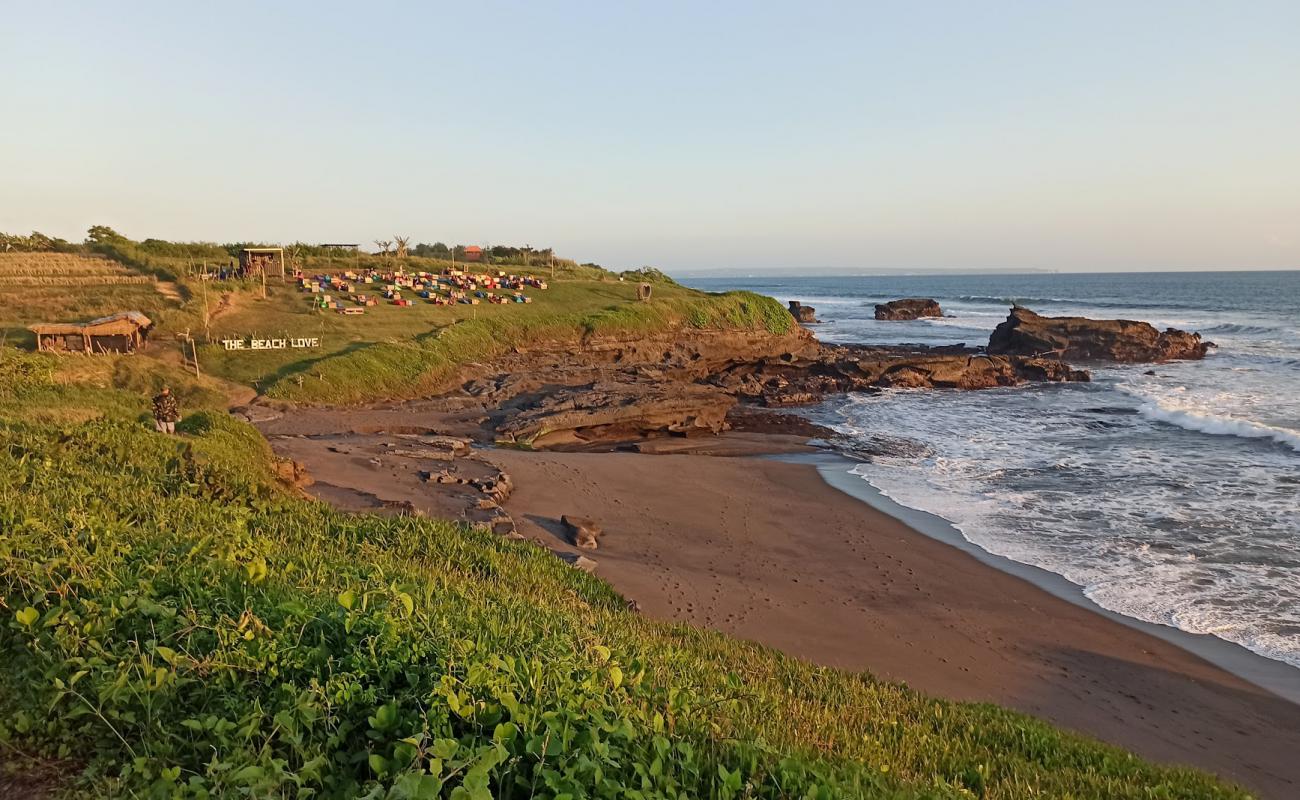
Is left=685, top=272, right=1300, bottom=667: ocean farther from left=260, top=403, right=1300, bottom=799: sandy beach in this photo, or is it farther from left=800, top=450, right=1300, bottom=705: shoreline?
left=260, top=403, right=1300, bottom=799: sandy beach

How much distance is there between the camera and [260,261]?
138ft

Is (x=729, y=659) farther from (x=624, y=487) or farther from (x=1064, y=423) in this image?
(x=1064, y=423)

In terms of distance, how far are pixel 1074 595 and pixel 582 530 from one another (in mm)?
8425

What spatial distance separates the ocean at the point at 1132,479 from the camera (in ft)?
41.0

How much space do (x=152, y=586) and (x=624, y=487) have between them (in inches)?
526

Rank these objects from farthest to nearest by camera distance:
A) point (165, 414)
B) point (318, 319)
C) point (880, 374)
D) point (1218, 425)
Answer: point (880, 374) < point (318, 319) < point (1218, 425) < point (165, 414)

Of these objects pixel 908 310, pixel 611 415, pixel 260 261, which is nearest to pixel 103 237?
pixel 260 261

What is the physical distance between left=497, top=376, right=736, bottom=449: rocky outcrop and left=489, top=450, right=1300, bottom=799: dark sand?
5.49 meters

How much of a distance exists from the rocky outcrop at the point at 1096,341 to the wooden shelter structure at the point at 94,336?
45.8 metres

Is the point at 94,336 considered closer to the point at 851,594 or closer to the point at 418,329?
the point at 418,329

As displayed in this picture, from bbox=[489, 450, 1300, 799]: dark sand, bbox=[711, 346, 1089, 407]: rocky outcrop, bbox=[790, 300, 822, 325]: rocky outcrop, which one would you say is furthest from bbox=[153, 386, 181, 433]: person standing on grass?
bbox=[790, 300, 822, 325]: rocky outcrop

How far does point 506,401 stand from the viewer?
2700 cm

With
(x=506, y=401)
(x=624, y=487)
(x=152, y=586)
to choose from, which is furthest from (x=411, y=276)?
(x=152, y=586)

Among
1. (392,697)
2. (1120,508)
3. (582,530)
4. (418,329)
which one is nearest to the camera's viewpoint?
(392,697)
